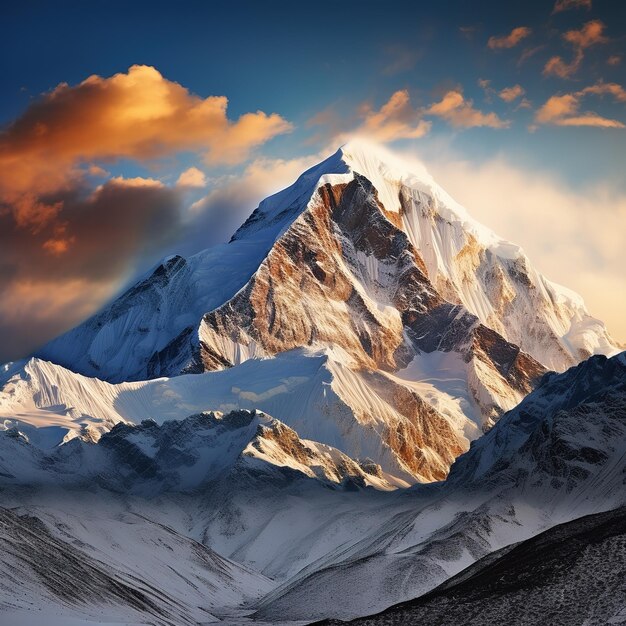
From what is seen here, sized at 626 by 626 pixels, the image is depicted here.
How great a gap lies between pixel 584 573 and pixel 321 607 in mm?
75618

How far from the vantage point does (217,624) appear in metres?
184

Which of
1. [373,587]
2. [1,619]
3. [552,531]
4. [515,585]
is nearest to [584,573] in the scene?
[515,585]

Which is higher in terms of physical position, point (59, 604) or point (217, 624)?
point (59, 604)

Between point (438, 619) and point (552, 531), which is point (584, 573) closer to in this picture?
point (438, 619)

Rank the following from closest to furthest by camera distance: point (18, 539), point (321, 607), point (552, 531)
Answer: point (552, 531), point (18, 539), point (321, 607)

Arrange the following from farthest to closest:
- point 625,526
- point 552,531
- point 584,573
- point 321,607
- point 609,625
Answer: point 321,607 → point 552,531 → point 625,526 → point 584,573 → point 609,625

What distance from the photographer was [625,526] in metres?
130

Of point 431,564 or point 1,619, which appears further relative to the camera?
point 431,564

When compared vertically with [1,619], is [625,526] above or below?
below

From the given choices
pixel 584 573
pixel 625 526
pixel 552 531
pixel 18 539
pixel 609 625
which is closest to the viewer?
pixel 609 625

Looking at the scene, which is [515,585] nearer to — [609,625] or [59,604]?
[609,625]

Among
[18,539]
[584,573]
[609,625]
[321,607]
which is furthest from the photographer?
[321,607]

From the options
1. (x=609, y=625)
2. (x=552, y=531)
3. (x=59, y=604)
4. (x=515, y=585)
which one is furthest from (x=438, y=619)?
(x=59, y=604)

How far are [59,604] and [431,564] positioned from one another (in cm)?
6578
